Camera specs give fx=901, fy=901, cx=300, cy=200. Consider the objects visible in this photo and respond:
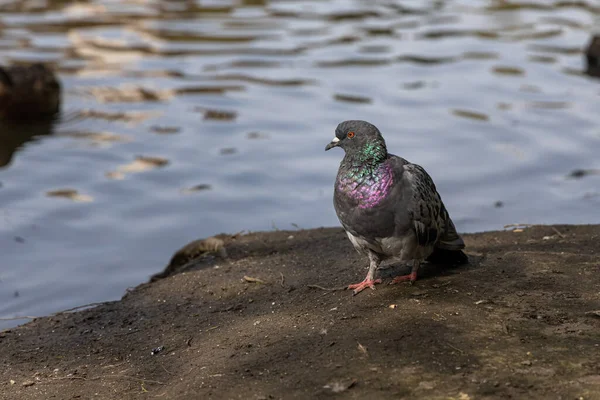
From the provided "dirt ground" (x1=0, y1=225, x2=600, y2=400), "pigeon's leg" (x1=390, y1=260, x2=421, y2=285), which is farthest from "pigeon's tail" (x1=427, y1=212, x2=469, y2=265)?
"pigeon's leg" (x1=390, y1=260, x2=421, y2=285)

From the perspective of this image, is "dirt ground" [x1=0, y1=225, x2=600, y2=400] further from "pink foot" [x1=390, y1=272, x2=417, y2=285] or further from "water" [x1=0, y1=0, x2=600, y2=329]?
"water" [x1=0, y1=0, x2=600, y2=329]

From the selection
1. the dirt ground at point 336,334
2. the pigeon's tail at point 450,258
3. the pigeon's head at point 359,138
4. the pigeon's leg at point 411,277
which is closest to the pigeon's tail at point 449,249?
the pigeon's tail at point 450,258

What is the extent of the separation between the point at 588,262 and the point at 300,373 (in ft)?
7.97

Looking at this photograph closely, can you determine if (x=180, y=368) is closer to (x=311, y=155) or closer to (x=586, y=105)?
(x=311, y=155)

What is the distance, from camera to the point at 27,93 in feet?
41.6

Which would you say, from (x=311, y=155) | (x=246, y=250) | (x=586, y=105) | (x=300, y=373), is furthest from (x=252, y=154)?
Answer: (x=300, y=373)

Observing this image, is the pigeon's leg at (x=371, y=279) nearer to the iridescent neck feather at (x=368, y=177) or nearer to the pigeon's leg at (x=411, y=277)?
the pigeon's leg at (x=411, y=277)

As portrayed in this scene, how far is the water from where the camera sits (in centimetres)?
919

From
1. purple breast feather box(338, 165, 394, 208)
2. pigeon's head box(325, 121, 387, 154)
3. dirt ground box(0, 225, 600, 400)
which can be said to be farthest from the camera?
pigeon's head box(325, 121, 387, 154)

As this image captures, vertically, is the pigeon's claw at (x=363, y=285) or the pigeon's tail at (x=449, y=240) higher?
the pigeon's tail at (x=449, y=240)

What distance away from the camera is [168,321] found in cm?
613

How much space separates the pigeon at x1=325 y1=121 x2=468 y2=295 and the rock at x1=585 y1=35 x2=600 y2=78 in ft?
31.5

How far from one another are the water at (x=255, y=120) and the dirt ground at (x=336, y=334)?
1.52 metres

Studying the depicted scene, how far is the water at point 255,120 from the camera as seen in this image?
9.19m
